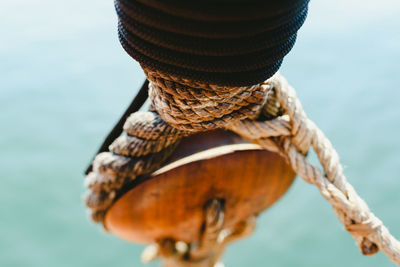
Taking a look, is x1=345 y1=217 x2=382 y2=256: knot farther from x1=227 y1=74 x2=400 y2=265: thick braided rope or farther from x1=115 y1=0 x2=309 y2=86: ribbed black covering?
x1=115 y1=0 x2=309 y2=86: ribbed black covering

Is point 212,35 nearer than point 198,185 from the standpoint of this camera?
Yes

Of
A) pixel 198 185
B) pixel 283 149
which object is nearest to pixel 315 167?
pixel 283 149

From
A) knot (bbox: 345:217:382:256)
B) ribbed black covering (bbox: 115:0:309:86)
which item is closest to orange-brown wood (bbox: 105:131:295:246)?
knot (bbox: 345:217:382:256)

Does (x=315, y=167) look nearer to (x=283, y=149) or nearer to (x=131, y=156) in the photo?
(x=283, y=149)

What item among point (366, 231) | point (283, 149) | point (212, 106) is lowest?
point (366, 231)

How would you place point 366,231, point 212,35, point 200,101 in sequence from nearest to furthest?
1. point 212,35
2. point 200,101
3. point 366,231

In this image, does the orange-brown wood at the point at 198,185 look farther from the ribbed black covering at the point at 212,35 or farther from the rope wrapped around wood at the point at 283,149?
the ribbed black covering at the point at 212,35

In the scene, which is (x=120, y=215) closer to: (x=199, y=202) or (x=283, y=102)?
(x=199, y=202)

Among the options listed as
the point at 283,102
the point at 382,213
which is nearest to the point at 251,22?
the point at 283,102
